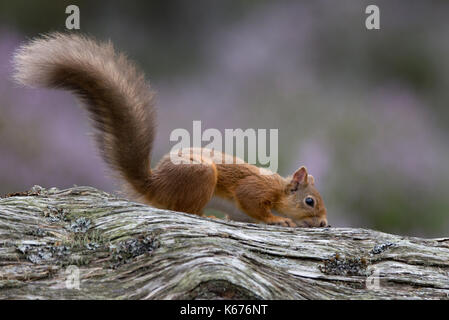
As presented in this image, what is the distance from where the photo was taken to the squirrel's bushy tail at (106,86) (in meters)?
2.45

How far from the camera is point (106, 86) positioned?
2.57 meters

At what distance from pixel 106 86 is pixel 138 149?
347mm

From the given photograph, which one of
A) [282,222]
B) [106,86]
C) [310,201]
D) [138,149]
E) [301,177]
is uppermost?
[106,86]

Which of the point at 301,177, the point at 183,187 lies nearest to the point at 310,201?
the point at 301,177

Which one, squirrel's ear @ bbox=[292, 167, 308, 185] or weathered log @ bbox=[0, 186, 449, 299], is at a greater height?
squirrel's ear @ bbox=[292, 167, 308, 185]

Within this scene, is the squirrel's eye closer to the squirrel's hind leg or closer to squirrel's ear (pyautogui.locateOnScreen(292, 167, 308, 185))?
squirrel's ear (pyautogui.locateOnScreen(292, 167, 308, 185))

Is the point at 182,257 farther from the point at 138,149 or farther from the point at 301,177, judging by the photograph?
the point at 301,177

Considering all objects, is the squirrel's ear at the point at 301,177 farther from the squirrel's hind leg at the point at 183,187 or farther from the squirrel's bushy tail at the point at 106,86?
the squirrel's bushy tail at the point at 106,86

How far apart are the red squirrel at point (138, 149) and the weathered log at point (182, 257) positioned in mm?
346

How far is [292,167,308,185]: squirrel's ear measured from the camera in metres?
3.23

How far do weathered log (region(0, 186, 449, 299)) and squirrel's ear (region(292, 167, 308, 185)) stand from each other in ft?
2.41

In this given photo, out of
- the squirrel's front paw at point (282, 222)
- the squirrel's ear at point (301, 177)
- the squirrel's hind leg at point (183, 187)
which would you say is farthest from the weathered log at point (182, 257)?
the squirrel's ear at point (301, 177)

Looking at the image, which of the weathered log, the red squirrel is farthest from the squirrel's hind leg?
the weathered log
